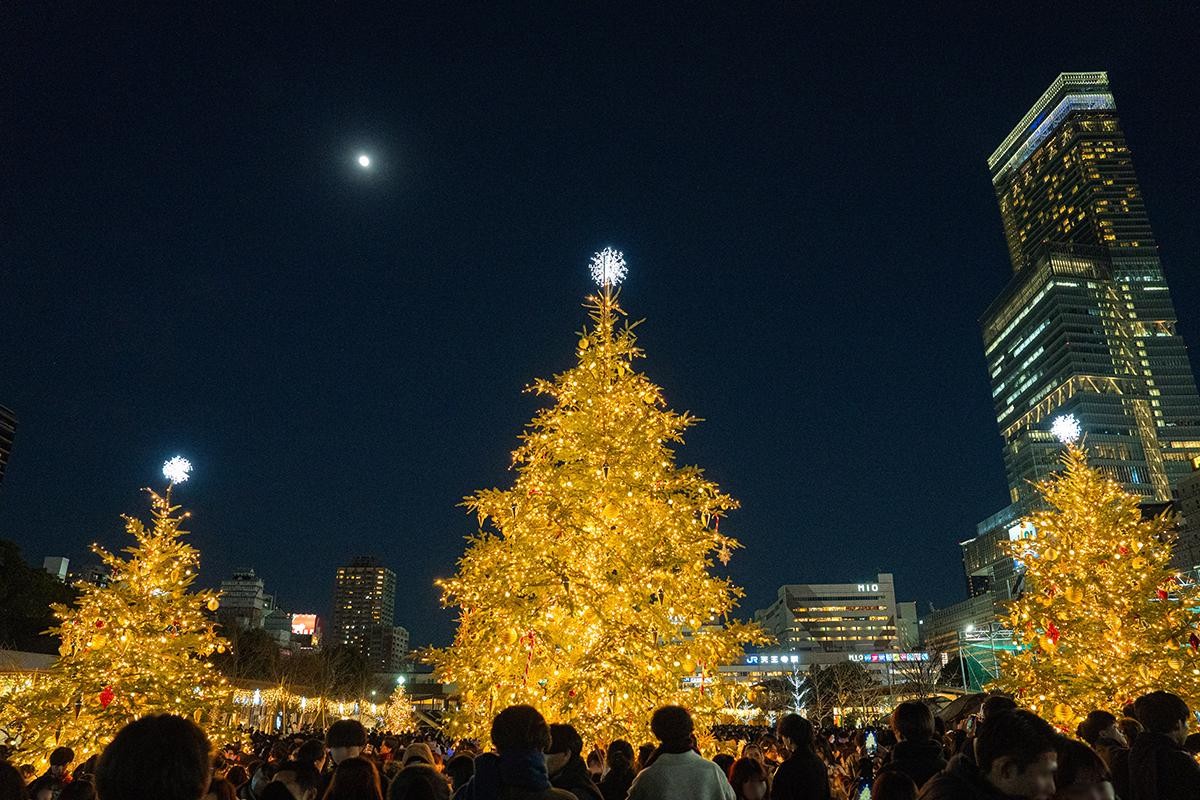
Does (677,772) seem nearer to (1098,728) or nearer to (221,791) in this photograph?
(221,791)

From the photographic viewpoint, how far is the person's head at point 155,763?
7.96ft

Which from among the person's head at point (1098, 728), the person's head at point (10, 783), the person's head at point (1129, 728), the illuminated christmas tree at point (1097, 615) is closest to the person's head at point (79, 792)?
the person's head at point (10, 783)

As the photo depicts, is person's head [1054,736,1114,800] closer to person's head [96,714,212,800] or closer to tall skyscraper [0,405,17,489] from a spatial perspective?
person's head [96,714,212,800]

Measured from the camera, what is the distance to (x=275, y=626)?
19500 centimetres

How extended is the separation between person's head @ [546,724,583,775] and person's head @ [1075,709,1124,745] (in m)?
4.74

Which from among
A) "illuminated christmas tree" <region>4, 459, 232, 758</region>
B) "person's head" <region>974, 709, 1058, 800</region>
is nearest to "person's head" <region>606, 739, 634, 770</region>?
"person's head" <region>974, 709, 1058, 800</region>

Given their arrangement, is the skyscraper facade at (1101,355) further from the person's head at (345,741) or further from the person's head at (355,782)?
the person's head at (355,782)

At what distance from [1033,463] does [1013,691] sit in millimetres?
160635

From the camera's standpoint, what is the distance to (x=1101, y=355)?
149625mm

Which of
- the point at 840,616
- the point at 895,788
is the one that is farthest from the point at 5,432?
the point at 840,616

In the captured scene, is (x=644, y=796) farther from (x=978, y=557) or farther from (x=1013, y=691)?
(x=978, y=557)

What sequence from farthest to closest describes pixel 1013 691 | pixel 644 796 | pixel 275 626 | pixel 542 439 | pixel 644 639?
pixel 275 626 → pixel 1013 691 → pixel 542 439 → pixel 644 639 → pixel 644 796

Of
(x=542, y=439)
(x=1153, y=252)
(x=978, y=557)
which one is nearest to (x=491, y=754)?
(x=542, y=439)

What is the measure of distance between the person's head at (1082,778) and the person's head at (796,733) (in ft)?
8.22
